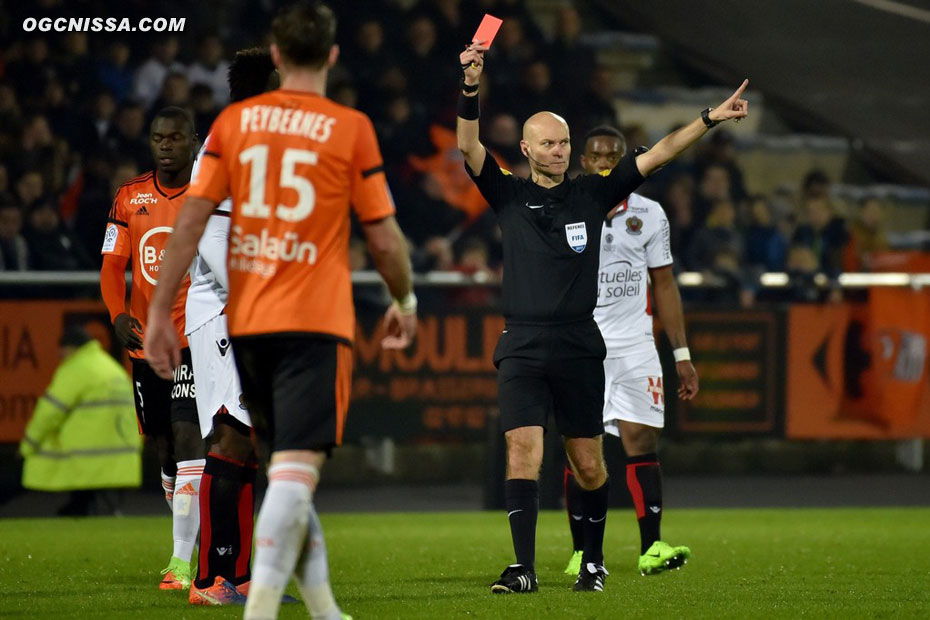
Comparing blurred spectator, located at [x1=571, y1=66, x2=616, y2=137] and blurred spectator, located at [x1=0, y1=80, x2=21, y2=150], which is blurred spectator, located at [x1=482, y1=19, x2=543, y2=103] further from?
blurred spectator, located at [x1=0, y1=80, x2=21, y2=150]

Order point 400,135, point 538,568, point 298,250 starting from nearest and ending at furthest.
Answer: point 298,250
point 538,568
point 400,135

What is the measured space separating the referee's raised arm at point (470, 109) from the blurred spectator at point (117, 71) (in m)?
9.43

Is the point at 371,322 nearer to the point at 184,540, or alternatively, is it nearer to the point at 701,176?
the point at 701,176

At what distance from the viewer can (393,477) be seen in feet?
48.4

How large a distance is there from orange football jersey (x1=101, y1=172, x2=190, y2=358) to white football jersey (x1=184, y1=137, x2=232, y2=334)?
25.8 inches

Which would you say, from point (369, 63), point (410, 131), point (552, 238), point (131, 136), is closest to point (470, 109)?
point (552, 238)

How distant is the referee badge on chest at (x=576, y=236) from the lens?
7.18 meters

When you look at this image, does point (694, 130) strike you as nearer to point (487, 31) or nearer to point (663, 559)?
point (487, 31)

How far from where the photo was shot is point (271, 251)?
502cm

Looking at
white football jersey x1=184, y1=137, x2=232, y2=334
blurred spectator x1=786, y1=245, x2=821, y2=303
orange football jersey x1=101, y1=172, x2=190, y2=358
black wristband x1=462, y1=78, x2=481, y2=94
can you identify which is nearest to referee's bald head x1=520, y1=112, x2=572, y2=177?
black wristband x1=462, y1=78, x2=481, y2=94

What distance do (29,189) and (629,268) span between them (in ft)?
23.7

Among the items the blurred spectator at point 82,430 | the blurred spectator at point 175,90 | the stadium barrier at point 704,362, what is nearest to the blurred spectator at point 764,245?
the stadium barrier at point 704,362

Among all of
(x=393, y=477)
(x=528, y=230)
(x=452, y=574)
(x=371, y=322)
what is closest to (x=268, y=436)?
(x=528, y=230)

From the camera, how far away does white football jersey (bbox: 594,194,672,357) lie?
8656 millimetres
